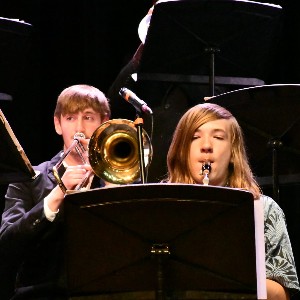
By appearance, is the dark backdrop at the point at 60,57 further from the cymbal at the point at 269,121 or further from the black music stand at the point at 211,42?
the cymbal at the point at 269,121

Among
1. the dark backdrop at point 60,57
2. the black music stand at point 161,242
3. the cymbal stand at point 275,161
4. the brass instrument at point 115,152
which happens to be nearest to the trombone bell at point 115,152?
the brass instrument at point 115,152

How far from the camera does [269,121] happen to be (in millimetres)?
3730

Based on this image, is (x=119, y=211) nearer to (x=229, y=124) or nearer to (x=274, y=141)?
(x=229, y=124)

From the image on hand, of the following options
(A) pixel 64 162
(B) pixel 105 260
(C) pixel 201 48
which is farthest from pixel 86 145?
(B) pixel 105 260

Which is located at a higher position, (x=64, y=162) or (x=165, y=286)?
(x=64, y=162)

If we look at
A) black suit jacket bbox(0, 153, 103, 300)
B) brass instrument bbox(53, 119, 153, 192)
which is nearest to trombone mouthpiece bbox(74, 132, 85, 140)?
brass instrument bbox(53, 119, 153, 192)

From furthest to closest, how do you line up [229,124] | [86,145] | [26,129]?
[26,129], [86,145], [229,124]

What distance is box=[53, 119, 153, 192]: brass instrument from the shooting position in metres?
3.86

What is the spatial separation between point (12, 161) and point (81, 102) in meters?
1.04

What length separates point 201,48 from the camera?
4.11m

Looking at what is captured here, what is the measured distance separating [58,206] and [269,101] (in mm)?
1074

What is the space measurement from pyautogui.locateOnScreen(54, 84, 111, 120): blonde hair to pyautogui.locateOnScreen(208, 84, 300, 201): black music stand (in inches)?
31.6

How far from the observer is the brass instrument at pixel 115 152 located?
3.86 meters

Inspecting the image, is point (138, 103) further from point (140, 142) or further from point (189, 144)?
point (189, 144)
